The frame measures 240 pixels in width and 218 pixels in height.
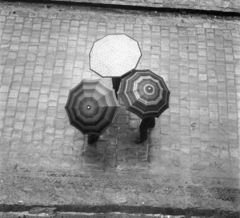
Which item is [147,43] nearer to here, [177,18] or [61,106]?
[177,18]

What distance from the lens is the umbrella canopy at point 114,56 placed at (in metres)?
6.39

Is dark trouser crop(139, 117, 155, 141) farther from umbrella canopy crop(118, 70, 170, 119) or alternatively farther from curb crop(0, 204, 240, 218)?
curb crop(0, 204, 240, 218)

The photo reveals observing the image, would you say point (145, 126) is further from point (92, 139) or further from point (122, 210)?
point (122, 210)

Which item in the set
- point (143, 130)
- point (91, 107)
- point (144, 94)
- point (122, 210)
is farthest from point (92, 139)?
point (144, 94)

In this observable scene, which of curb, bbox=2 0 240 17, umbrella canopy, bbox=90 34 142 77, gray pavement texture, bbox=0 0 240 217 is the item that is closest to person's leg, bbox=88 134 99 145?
gray pavement texture, bbox=0 0 240 217

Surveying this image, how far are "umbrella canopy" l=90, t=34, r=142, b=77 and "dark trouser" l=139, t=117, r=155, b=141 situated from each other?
1137mm

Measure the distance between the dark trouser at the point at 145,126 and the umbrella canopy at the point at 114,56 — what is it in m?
1.14

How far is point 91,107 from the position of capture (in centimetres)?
604

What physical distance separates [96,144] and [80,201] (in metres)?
1.34

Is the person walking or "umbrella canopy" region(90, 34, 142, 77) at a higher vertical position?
"umbrella canopy" region(90, 34, 142, 77)

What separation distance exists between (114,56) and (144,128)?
172 cm

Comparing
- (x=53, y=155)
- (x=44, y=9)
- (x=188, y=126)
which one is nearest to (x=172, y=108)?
(x=188, y=126)

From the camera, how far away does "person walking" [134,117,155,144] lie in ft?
22.1

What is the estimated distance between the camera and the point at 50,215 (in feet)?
22.5
